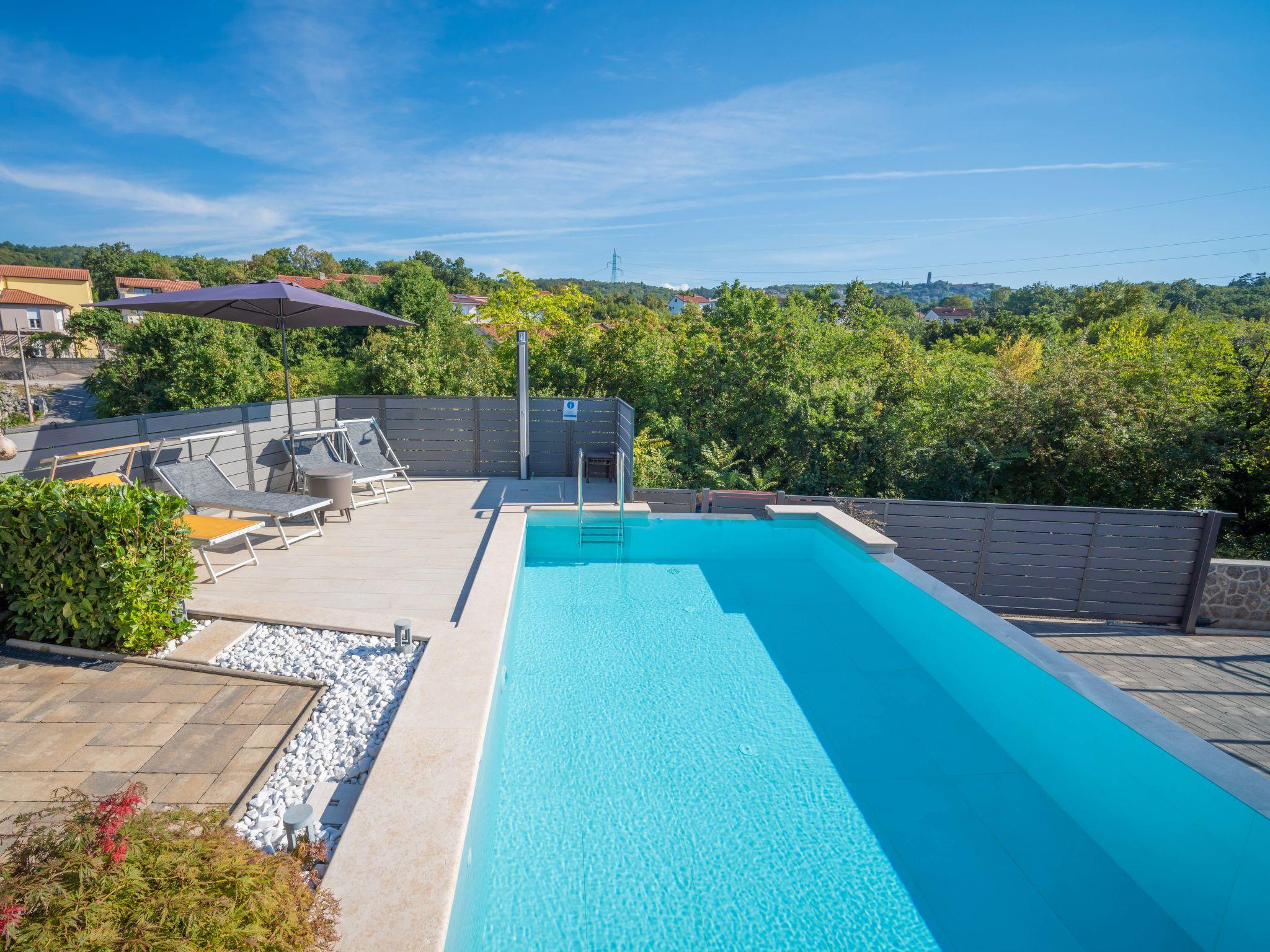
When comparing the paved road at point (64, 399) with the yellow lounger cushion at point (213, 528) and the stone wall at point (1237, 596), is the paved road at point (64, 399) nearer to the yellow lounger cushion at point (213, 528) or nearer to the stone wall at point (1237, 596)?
the yellow lounger cushion at point (213, 528)

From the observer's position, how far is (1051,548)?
7.61m

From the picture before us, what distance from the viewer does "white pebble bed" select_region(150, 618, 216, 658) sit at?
12.1ft

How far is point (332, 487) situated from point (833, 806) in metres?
5.58

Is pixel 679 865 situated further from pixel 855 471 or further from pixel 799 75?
pixel 799 75

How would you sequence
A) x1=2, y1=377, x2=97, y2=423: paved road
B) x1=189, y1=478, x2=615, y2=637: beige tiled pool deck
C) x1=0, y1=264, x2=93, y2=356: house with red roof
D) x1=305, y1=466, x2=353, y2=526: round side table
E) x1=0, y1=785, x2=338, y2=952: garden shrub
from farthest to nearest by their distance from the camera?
x1=0, y1=264, x2=93, y2=356: house with red roof → x1=2, y1=377, x2=97, y2=423: paved road → x1=305, y1=466, x2=353, y2=526: round side table → x1=189, y1=478, x2=615, y2=637: beige tiled pool deck → x1=0, y1=785, x2=338, y2=952: garden shrub

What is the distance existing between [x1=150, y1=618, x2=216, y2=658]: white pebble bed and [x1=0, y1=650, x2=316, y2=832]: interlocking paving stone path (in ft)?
0.44

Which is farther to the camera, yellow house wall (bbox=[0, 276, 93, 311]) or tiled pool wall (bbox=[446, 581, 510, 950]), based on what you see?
yellow house wall (bbox=[0, 276, 93, 311])

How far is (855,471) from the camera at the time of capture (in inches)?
434

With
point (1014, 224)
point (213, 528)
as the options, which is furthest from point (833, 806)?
point (1014, 224)

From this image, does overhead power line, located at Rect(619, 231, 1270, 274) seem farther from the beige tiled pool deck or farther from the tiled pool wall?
the tiled pool wall

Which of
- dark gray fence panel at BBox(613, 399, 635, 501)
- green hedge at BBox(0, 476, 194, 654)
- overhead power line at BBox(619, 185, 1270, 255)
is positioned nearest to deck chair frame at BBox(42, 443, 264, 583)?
green hedge at BBox(0, 476, 194, 654)

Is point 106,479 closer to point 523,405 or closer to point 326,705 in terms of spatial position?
point 326,705

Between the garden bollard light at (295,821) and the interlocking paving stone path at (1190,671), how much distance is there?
6.04 m

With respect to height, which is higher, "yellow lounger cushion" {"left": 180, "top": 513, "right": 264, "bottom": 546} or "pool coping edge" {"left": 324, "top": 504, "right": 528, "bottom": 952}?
"yellow lounger cushion" {"left": 180, "top": 513, "right": 264, "bottom": 546}
